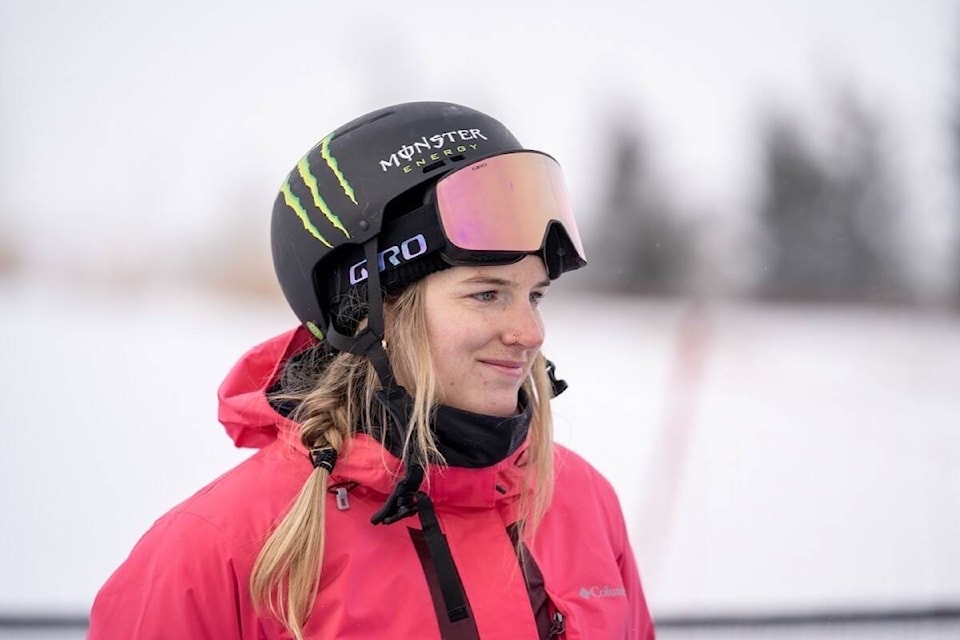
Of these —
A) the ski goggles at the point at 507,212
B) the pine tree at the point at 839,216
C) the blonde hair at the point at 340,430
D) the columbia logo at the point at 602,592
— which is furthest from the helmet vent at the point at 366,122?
the pine tree at the point at 839,216

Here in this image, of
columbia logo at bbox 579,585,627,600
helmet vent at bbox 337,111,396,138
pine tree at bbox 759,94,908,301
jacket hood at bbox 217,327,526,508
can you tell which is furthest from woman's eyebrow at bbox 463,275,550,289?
pine tree at bbox 759,94,908,301

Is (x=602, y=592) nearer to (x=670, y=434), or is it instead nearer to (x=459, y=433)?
(x=459, y=433)

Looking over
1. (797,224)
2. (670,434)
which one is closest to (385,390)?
(670,434)

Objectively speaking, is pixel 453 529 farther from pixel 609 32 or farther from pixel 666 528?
pixel 609 32

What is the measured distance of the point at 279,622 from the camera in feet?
3.93

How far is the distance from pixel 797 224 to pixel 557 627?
3.98m

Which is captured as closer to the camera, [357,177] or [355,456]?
[355,456]

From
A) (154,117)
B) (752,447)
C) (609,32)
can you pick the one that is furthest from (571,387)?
(154,117)

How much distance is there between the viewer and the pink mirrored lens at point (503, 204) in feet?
4.46

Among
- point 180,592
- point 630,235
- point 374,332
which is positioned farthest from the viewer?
point 630,235

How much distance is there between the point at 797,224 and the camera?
4809 mm

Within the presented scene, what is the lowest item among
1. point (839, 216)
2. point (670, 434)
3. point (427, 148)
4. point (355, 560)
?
point (670, 434)

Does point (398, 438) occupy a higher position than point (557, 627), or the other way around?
point (398, 438)

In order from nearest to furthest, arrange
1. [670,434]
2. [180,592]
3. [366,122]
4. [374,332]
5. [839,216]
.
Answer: [180,592]
[374,332]
[366,122]
[670,434]
[839,216]
